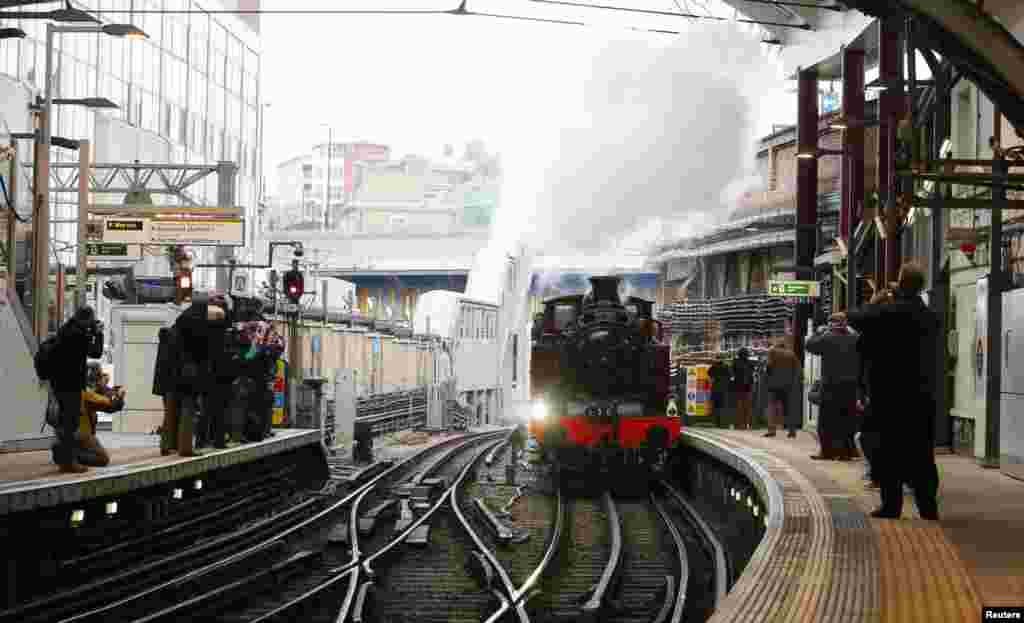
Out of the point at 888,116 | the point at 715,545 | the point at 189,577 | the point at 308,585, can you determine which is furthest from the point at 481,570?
the point at 888,116

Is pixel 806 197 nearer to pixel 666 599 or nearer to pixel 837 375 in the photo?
pixel 837 375

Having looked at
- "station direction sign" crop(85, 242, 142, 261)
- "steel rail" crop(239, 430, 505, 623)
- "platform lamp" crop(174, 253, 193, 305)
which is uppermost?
"station direction sign" crop(85, 242, 142, 261)

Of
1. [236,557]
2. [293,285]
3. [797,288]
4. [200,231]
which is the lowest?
[236,557]

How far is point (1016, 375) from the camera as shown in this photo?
13117 mm

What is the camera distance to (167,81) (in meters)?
51.3

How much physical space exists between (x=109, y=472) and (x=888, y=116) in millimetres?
12238

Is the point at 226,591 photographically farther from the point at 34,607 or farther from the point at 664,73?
the point at 664,73

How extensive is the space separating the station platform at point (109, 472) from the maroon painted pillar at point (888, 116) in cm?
789

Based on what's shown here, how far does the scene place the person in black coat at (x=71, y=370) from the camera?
11.7 meters

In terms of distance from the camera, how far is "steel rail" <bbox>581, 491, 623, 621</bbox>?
10227 mm

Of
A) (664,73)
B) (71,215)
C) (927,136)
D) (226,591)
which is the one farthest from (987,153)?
(71,215)

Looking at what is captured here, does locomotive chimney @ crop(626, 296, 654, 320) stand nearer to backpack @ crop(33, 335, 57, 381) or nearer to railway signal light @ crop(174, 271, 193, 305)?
railway signal light @ crop(174, 271, 193, 305)

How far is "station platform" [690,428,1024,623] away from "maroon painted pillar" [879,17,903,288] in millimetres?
4655

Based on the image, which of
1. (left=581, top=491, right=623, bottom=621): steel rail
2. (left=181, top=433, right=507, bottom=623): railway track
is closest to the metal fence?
(left=581, top=491, right=623, bottom=621): steel rail
